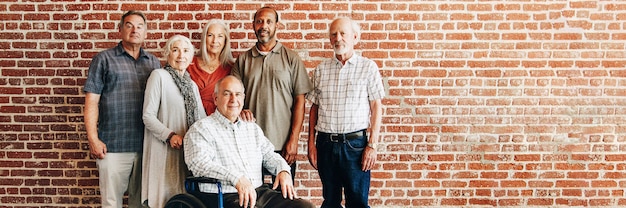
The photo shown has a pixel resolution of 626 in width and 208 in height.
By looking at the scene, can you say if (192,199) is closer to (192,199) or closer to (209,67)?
(192,199)

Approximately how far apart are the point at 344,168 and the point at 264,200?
0.58 meters

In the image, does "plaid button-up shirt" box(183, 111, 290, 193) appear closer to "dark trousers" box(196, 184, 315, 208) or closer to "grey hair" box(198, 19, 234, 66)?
"dark trousers" box(196, 184, 315, 208)

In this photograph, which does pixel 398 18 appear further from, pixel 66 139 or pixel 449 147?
pixel 66 139

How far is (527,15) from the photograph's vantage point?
3436mm

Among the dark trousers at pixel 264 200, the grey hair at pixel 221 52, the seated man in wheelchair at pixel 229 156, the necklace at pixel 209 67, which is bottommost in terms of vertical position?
the dark trousers at pixel 264 200

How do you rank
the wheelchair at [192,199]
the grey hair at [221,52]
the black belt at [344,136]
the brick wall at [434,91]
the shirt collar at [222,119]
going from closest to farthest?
the wheelchair at [192,199], the shirt collar at [222,119], the black belt at [344,136], the grey hair at [221,52], the brick wall at [434,91]

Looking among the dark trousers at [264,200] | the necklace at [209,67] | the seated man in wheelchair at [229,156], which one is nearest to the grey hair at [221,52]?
the necklace at [209,67]

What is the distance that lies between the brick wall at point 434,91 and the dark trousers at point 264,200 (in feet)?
3.49

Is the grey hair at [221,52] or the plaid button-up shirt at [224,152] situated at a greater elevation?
the grey hair at [221,52]

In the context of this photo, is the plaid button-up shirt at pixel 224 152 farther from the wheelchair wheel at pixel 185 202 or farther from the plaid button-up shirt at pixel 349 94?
the plaid button-up shirt at pixel 349 94

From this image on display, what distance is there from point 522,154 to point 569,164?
15.2 inches

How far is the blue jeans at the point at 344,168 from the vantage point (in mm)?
2789

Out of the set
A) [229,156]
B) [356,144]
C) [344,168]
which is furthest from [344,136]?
[229,156]

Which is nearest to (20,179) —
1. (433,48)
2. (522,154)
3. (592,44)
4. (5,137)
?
(5,137)
